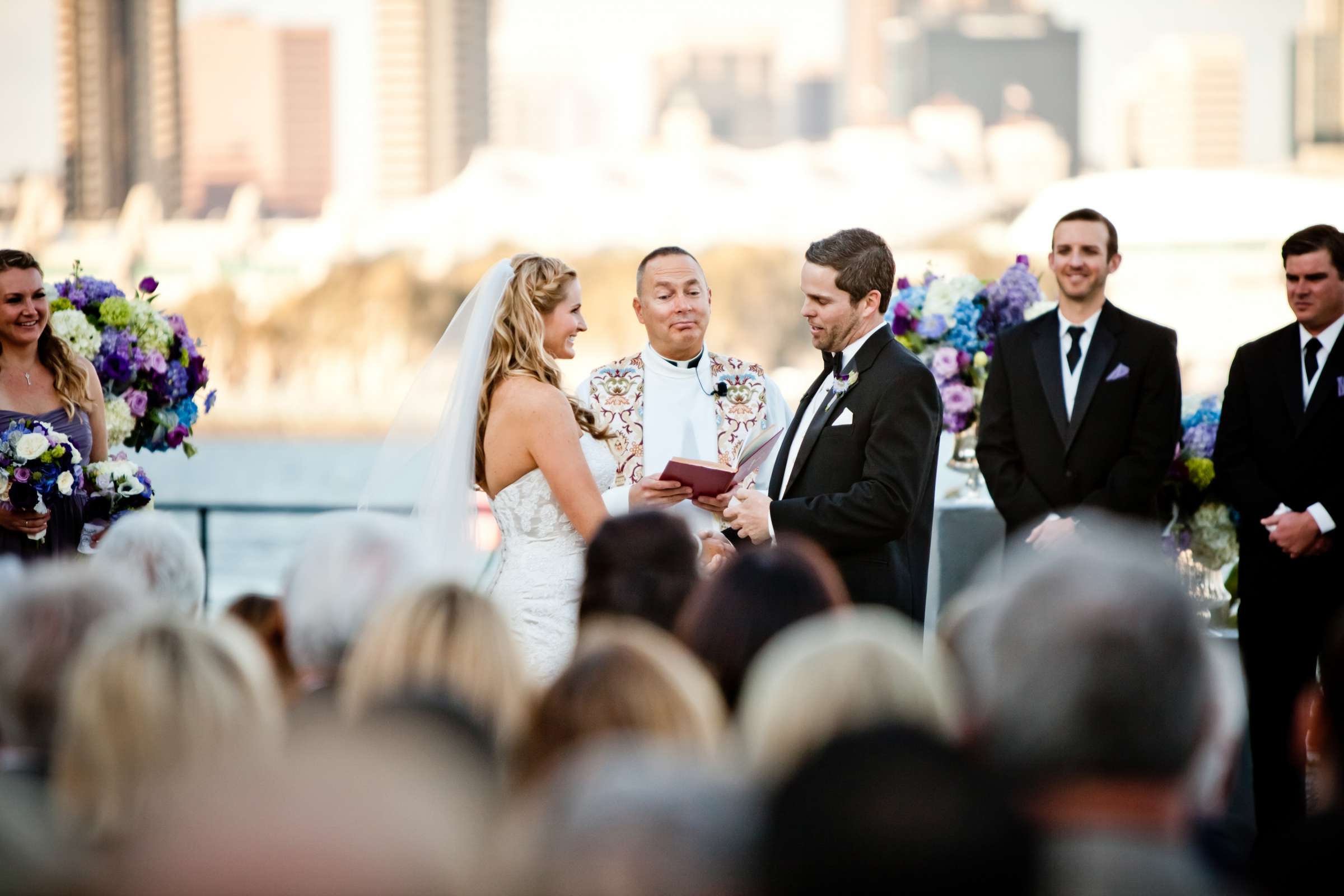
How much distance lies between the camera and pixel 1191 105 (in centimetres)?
6638

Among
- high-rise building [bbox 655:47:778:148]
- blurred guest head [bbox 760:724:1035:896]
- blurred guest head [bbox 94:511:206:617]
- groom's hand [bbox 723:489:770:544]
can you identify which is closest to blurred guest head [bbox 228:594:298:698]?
blurred guest head [bbox 94:511:206:617]

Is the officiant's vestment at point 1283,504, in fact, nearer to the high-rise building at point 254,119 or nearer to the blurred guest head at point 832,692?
the blurred guest head at point 832,692

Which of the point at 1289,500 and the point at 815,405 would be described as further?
the point at 1289,500

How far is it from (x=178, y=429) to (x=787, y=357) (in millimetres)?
51162

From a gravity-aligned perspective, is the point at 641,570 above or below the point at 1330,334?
below

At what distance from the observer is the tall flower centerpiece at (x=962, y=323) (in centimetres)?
570

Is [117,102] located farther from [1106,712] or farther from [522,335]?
[1106,712]

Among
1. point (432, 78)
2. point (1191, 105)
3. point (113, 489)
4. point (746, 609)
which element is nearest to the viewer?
point (746, 609)

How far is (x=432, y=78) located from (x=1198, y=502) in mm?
107297

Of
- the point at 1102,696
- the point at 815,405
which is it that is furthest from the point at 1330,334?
the point at 1102,696

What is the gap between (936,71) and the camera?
95.6 meters

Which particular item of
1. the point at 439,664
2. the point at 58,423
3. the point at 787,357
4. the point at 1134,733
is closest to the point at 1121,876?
the point at 1134,733

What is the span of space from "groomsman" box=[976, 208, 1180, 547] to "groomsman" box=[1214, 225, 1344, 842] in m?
0.27

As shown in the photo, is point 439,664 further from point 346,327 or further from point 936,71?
point 936,71
